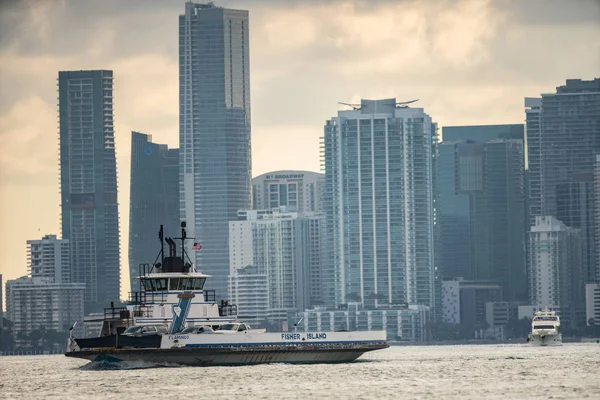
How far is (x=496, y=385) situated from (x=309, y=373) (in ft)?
53.3

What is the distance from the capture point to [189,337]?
135 meters

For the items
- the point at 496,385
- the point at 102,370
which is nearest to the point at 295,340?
the point at 102,370

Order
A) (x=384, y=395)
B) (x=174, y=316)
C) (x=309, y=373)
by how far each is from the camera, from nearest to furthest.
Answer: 1. (x=384, y=395)
2. (x=309, y=373)
3. (x=174, y=316)

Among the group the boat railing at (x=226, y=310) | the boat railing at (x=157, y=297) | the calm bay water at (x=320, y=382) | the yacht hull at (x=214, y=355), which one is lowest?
the calm bay water at (x=320, y=382)

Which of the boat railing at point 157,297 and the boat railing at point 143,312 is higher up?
the boat railing at point 157,297

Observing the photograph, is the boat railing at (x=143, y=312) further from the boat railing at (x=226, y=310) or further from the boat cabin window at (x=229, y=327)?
the boat railing at (x=226, y=310)

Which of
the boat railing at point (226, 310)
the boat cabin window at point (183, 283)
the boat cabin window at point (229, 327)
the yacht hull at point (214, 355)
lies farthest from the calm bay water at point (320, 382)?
the boat cabin window at point (183, 283)

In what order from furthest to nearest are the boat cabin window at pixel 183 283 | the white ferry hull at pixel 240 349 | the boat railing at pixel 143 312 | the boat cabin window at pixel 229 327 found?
the boat cabin window at pixel 183 283 → the boat railing at pixel 143 312 → the boat cabin window at pixel 229 327 → the white ferry hull at pixel 240 349

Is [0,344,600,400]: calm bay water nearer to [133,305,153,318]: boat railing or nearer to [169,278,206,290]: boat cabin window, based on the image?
[133,305,153,318]: boat railing

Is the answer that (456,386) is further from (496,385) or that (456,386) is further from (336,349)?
(336,349)

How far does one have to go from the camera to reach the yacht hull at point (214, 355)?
445 ft

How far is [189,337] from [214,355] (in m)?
2.35

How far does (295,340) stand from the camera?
138500 millimetres

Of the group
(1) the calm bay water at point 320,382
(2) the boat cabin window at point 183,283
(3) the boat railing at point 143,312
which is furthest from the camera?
(2) the boat cabin window at point 183,283
